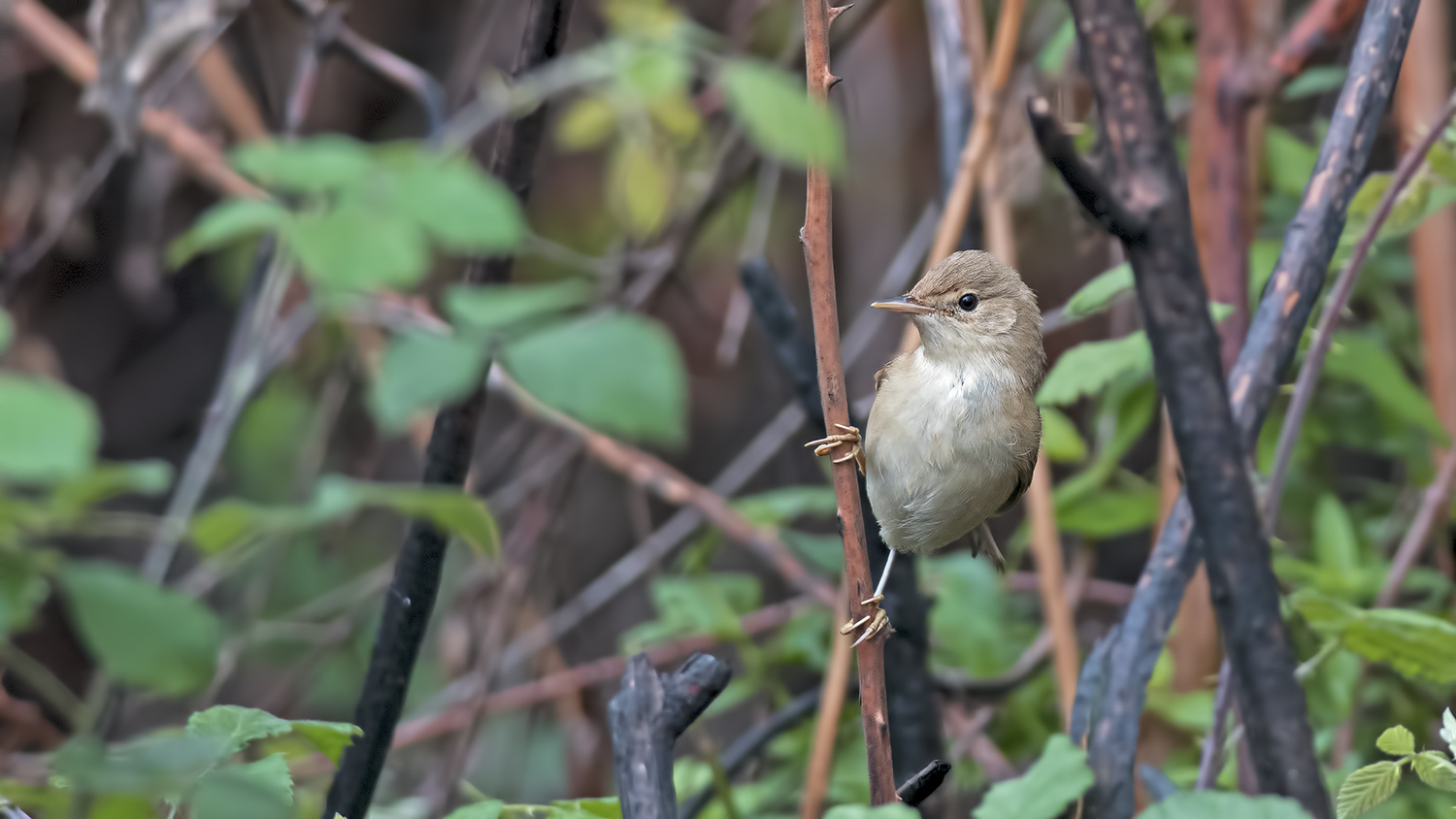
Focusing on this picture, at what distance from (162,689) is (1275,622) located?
83cm

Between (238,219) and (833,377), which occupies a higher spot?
(238,219)

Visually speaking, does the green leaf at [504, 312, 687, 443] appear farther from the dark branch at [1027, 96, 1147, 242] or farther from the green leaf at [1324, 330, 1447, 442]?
the green leaf at [1324, 330, 1447, 442]

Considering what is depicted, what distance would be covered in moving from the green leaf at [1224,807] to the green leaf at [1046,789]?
0.45 ft

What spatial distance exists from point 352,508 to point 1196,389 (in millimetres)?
1081

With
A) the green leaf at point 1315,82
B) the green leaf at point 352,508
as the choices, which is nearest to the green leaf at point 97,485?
the green leaf at point 352,508

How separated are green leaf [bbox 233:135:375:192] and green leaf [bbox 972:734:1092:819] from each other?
837mm

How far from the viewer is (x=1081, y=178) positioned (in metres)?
0.94

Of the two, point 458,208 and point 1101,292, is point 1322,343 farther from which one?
point 458,208

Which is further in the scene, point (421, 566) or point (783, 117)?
point (421, 566)

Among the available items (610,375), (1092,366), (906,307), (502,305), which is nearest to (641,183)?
(906,307)

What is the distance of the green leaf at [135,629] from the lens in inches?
31.5

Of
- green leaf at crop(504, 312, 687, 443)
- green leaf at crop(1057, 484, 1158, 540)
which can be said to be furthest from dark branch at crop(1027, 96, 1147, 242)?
green leaf at crop(1057, 484, 1158, 540)

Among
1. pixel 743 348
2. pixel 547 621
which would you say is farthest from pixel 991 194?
pixel 743 348

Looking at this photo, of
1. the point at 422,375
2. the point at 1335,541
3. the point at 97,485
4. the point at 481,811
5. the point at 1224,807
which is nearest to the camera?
the point at 1224,807
